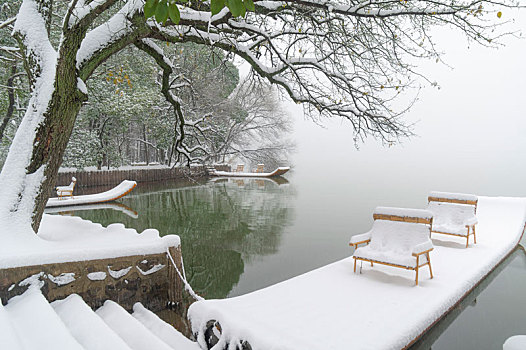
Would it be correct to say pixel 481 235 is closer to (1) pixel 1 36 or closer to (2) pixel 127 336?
(2) pixel 127 336

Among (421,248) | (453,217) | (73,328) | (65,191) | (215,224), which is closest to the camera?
(73,328)

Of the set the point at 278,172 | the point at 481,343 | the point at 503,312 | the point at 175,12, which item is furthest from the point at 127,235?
the point at 278,172

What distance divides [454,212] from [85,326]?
6.79m

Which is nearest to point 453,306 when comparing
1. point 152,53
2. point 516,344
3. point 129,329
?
point 516,344

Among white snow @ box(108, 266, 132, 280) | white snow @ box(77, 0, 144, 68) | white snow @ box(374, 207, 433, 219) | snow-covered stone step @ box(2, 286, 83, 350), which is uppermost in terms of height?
white snow @ box(77, 0, 144, 68)

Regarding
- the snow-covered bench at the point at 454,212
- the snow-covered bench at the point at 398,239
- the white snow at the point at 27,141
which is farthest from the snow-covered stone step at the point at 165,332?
the snow-covered bench at the point at 454,212

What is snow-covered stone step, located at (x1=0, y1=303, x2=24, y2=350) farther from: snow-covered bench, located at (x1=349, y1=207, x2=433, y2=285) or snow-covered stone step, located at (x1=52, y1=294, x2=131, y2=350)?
snow-covered bench, located at (x1=349, y1=207, x2=433, y2=285)

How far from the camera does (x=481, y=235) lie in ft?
24.1

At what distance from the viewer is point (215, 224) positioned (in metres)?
9.14

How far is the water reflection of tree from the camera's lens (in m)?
5.87

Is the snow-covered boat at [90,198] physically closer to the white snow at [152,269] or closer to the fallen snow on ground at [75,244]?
the fallen snow on ground at [75,244]

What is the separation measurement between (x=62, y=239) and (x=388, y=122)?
4.45 meters

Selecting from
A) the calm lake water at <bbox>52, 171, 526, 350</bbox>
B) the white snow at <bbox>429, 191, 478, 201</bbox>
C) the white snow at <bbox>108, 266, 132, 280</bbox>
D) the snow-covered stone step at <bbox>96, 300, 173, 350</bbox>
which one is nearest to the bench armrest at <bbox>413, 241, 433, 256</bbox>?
the calm lake water at <bbox>52, 171, 526, 350</bbox>

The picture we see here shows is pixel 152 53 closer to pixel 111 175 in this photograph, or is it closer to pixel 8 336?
pixel 8 336
